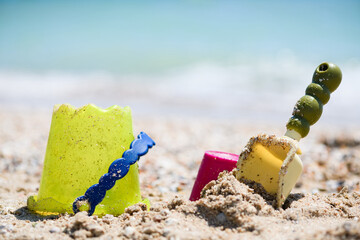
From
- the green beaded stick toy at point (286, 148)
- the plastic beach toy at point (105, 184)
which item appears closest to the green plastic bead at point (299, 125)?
the green beaded stick toy at point (286, 148)

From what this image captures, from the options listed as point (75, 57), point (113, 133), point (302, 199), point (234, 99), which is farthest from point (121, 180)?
point (75, 57)

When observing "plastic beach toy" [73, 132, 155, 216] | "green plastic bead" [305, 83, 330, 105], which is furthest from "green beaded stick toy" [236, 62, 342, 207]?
"plastic beach toy" [73, 132, 155, 216]

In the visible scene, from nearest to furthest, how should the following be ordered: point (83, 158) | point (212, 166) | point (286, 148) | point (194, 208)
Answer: point (194, 208)
point (286, 148)
point (83, 158)
point (212, 166)

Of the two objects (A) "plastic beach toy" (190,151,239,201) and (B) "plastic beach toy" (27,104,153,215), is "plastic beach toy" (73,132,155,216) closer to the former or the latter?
(B) "plastic beach toy" (27,104,153,215)

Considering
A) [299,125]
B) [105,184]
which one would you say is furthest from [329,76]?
[105,184]

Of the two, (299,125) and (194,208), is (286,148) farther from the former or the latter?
(194,208)

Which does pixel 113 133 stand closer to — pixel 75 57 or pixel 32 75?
pixel 32 75

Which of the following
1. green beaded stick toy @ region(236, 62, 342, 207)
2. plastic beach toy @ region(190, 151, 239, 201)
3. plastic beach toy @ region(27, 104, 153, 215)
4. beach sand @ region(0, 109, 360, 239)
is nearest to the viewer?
beach sand @ region(0, 109, 360, 239)
